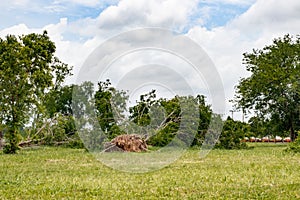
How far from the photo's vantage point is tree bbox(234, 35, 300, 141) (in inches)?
1439

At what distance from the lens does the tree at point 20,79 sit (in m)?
25.8

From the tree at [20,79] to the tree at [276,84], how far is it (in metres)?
17.1

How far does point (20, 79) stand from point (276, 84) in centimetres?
1926

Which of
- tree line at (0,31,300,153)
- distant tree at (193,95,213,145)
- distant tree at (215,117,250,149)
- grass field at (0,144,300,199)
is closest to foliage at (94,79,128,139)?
tree line at (0,31,300,153)

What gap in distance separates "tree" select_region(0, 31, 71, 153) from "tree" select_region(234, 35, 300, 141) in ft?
56.0

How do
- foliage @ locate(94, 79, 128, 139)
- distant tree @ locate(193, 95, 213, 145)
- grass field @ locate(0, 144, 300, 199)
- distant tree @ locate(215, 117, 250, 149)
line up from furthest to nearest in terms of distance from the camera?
distant tree @ locate(215, 117, 250, 149)
distant tree @ locate(193, 95, 213, 145)
foliage @ locate(94, 79, 128, 139)
grass field @ locate(0, 144, 300, 199)

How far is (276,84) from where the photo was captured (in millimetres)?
36906

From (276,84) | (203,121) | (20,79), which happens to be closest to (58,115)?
(20,79)

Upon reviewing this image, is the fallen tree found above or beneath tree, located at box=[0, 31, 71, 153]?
beneath

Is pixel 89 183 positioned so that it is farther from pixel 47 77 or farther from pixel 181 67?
pixel 47 77

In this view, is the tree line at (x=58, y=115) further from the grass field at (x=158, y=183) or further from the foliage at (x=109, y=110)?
the grass field at (x=158, y=183)

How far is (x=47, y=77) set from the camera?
2664cm

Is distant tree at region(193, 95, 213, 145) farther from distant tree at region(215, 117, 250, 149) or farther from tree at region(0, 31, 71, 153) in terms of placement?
tree at region(0, 31, 71, 153)

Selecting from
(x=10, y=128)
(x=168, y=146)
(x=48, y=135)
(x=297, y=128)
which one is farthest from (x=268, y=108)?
(x=10, y=128)
